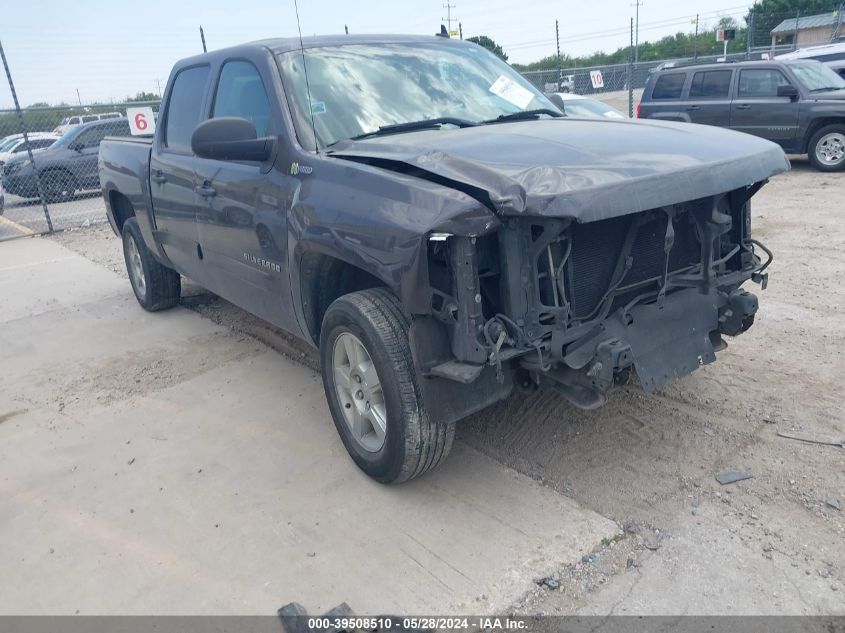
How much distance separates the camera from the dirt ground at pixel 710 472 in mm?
2549

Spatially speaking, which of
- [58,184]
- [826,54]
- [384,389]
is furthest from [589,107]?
[58,184]

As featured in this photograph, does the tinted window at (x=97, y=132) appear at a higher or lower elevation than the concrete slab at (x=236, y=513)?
higher

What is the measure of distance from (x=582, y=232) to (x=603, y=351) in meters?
0.49

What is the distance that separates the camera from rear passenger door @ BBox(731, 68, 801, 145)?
11.3 meters

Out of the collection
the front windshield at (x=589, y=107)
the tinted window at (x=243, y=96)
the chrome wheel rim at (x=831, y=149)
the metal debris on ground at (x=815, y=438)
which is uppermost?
the tinted window at (x=243, y=96)

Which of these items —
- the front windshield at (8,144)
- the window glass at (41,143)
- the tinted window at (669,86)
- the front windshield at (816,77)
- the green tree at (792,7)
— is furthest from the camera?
the green tree at (792,7)

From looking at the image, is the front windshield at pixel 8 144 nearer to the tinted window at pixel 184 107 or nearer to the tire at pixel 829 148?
the tinted window at pixel 184 107

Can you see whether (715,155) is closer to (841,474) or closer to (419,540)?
(841,474)

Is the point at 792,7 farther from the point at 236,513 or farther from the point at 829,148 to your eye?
the point at 236,513

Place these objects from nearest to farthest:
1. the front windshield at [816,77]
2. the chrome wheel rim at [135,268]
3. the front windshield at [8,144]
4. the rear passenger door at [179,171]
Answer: the rear passenger door at [179,171]
the chrome wheel rim at [135,268]
the front windshield at [816,77]
the front windshield at [8,144]

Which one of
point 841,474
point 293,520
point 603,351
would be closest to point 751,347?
point 841,474

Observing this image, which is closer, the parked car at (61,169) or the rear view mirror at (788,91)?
the rear view mirror at (788,91)

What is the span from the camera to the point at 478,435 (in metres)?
3.72

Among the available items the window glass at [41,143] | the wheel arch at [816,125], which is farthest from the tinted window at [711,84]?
the window glass at [41,143]
